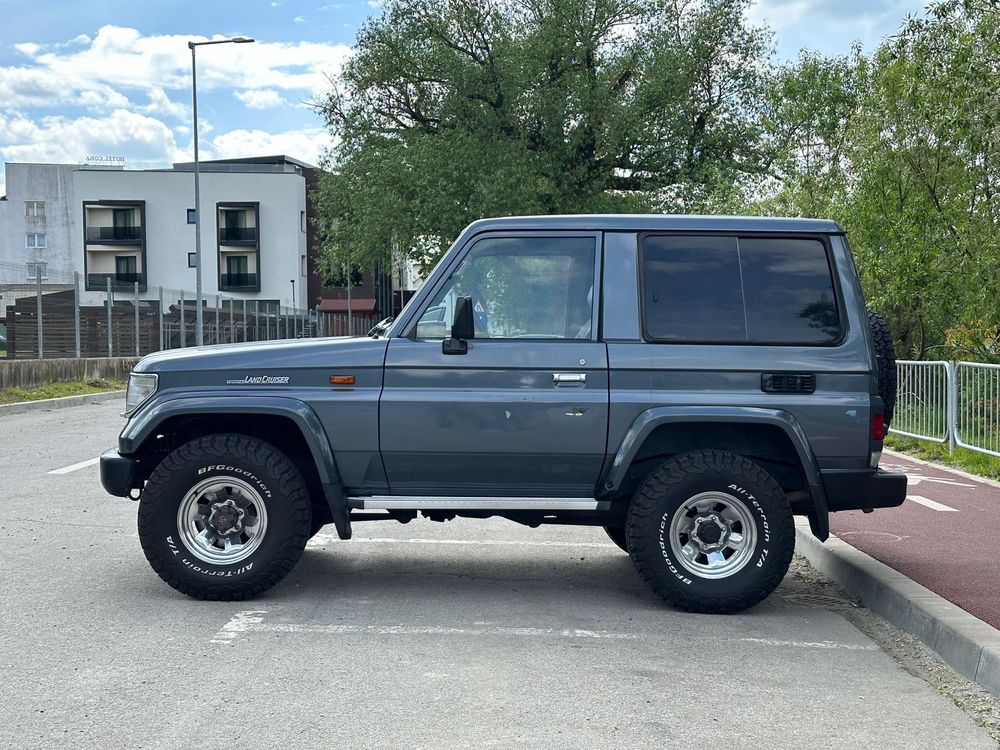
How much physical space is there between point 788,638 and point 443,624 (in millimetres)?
1732

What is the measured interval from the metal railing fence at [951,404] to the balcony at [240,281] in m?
69.6

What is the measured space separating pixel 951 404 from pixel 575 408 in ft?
29.7

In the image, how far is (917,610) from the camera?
6.04 metres

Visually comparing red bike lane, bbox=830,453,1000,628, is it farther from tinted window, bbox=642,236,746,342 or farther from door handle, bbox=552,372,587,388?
door handle, bbox=552,372,587,388

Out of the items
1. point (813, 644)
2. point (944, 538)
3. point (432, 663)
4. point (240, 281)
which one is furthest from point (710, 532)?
point (240, 281)

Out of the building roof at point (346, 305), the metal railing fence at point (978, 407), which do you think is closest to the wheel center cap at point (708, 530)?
the metal railing fence at point (978, 407)

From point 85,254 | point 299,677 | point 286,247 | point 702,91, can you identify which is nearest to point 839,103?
point 702,91

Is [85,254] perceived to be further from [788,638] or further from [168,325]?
[788,638]

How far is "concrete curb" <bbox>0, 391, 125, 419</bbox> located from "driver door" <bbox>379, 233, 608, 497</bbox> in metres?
16.6

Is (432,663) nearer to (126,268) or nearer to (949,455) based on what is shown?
(949,455)

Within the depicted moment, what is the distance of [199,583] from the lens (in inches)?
255

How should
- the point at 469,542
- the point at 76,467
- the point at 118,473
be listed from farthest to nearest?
1. the point at 76,467
2. the point at 469,542
3. the point at 118,473

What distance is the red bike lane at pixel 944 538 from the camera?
649cm

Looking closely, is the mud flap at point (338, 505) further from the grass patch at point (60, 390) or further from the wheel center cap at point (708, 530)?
the grass patch at point (60, 390)
